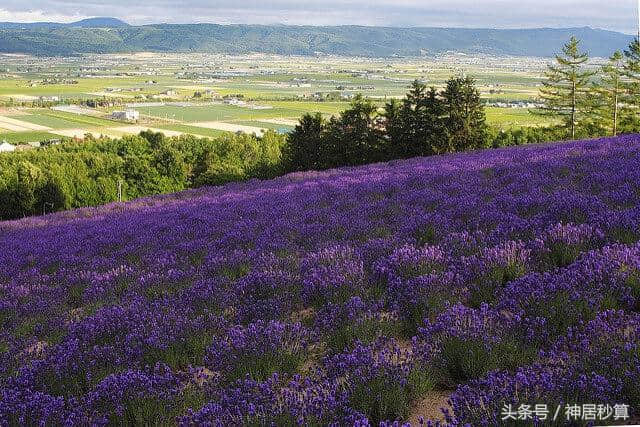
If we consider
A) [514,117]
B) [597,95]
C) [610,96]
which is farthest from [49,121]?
[610,96]

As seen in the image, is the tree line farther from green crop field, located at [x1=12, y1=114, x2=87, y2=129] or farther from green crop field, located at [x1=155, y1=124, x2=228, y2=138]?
green crop field, located at [x1=12, y1=114, x2=87, y2=129]

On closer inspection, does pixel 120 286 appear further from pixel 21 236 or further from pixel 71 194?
pixel 71 194

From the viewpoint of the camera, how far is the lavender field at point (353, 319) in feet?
11.3

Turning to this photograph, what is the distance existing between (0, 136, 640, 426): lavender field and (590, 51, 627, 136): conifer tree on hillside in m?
63.1

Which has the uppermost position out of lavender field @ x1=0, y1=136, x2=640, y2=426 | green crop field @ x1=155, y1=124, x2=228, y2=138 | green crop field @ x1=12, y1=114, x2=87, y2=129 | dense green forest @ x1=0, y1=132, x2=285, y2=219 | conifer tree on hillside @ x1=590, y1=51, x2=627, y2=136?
conifer tree on hillside @ x1=590, y1=51, x2=627, y2=136

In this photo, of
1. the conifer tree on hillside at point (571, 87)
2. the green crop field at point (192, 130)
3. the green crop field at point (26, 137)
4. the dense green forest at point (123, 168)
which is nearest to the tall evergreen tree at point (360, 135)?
the dense green forest at point (123, 168)

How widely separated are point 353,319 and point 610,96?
73.0 m

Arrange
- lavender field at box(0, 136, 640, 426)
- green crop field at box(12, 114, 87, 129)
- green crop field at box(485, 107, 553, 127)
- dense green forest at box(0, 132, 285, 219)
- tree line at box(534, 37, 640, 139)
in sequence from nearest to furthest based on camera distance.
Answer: lavender field at box(0, 136, 640, 426) < tree line at box(534, 37, 640, 139) < dense green forest at box(0, 132, 285, 219) < green crop field at box(485, 107, 553, 127) < green crop field at box(12, 114, 87, 129)

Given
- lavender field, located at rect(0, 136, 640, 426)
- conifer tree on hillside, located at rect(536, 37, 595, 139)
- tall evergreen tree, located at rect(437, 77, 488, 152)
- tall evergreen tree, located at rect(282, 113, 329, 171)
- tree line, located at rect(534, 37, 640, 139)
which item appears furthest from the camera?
conifer tree on hillside, located at rect(536, 37, 595, 139)

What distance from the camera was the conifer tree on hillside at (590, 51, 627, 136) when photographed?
63000 millimetres

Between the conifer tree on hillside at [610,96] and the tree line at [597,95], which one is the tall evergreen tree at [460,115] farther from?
the conifer tree on hillside at [610,96]

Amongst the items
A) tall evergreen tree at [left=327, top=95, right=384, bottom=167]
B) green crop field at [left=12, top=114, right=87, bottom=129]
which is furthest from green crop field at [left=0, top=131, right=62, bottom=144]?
tall evergreen tree at [left=327, top=95, right=384, bottom=167]

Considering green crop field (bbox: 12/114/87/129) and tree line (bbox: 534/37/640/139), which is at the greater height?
tree line (bbox: 534/37/640/139)

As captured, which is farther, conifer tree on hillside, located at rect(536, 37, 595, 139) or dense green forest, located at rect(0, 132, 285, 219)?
dense green forest, located at rect(0, 132, 285, 219)
